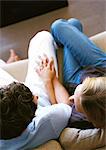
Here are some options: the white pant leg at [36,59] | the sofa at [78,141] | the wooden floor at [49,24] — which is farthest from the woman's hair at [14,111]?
the wooden floor at [49,24]

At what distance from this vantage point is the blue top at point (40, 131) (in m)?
1.11

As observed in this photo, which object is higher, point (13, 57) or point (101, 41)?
point (101, 41)

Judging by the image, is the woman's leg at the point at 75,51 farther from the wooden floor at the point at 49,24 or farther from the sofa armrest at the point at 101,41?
the wooden floor at the point at 49,24

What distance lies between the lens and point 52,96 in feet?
4.74

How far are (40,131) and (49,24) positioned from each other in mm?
1375

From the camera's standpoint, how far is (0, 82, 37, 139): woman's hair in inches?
42.5

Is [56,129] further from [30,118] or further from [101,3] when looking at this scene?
[101,3]

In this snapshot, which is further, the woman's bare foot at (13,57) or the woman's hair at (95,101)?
the woman's bare foot at (13,57)

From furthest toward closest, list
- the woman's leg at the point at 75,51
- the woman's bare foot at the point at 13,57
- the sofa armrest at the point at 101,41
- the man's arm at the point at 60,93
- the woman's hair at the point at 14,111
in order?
1. the woman's bare foot at the point at 13,57
2. the sofa armrest at the point at 101,41
3. the woman's leg at the point at 75,51
4. the man's arm at the point at 60,93
5. the woman's hair at the point at 14,111

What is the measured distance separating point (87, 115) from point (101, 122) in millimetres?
53

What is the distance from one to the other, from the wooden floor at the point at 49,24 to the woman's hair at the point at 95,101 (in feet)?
3.77

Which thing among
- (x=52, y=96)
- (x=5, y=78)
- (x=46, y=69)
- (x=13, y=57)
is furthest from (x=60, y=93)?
(x=13, y=57)

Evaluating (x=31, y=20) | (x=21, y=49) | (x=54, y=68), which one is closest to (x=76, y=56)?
(x=54, y=68)

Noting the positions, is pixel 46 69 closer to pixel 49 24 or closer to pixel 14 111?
pixel 14 111
